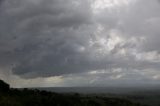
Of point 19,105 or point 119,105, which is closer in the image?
point 19,105

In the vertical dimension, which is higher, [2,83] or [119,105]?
[2,83]

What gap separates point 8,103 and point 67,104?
24.1 meters

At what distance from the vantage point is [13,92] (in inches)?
4065

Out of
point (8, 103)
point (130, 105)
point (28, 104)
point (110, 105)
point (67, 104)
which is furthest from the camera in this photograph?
point (130, 105)

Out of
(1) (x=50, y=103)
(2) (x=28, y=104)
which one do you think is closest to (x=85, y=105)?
(1) (x=50, y=103)

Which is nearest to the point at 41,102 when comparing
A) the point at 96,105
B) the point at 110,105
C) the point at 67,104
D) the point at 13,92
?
the point at 67,104

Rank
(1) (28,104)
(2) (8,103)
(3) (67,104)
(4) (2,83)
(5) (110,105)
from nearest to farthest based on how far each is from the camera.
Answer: (2) (8,103) < (1) (28,104) < (3) (67,104) < (4) (2,83) < (5) (110,105)

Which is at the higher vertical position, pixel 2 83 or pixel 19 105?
pixel 2 83

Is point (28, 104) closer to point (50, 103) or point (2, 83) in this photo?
point (50, 103)

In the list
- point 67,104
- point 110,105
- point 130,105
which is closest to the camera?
point 67,104

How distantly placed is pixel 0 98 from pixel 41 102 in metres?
13.7

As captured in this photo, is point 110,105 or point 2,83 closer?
point 2,83

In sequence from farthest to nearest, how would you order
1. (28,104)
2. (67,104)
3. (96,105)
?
(96,105)
(67,104)
(28,104)

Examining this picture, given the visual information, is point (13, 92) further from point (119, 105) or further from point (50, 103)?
point (119, 105)
